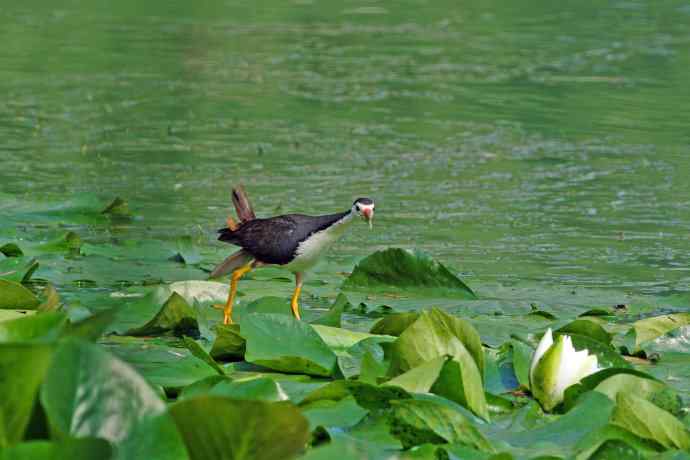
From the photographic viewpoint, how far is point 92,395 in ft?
6.51

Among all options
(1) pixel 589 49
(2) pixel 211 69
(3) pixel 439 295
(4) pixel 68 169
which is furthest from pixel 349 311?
(1) pixel 589 49

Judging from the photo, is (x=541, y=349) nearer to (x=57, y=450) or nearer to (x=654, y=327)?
(x=654, y=327)

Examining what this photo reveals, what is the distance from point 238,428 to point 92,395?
0.76 feet

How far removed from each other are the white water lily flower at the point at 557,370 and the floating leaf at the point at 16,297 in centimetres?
152

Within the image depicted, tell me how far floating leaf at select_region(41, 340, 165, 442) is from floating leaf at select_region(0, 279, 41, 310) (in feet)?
6.50

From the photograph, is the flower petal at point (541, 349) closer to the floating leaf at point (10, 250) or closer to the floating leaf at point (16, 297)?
the floating leaf at point (16, 297)

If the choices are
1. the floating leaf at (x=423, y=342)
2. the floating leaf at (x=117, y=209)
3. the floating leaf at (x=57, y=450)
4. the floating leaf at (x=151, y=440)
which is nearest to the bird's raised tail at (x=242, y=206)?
the floating leaf at (x=117, y=209)

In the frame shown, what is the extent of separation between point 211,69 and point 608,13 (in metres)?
6.76

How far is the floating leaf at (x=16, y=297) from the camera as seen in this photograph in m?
3.92

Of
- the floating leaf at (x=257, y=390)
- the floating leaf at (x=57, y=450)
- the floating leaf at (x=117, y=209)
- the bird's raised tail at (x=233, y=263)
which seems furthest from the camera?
the floating leaf at (x=117, y=209)

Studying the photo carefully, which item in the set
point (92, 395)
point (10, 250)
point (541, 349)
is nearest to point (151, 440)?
point (92, 395)

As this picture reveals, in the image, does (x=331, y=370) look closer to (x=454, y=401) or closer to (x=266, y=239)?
(x=454, y=401)

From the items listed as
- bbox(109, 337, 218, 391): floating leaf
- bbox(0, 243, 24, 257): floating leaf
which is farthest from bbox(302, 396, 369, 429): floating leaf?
bbox(0, 243, 24, 257): floating leaf

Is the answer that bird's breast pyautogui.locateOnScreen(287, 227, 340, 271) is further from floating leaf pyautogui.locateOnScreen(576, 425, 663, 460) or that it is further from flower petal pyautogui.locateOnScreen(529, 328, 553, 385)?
floating leaf pyautogui.locateOnScreen(576, 425, 663, 460)
